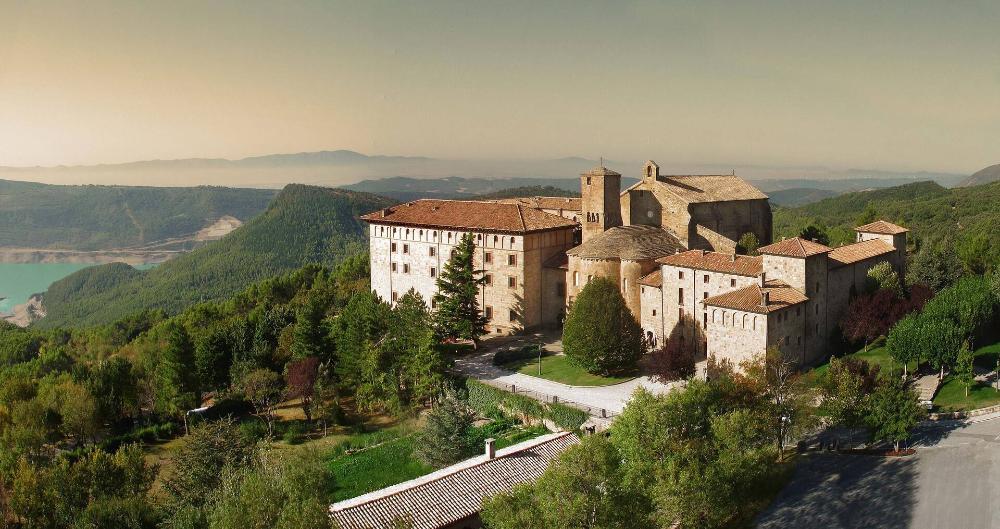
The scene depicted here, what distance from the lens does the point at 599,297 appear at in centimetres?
3828

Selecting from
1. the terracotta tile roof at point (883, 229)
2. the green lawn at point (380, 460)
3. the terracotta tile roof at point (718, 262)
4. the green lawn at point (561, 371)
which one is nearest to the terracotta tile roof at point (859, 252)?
the terracotta tile roof at point (883, 229)

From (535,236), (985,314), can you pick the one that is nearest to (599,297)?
(535,236)

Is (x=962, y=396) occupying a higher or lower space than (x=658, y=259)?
lower

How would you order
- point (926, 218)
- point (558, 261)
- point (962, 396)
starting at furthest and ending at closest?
1. point (926, 218)
2. point (558, 261)
3. point (962, 396)

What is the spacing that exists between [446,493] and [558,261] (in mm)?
26171

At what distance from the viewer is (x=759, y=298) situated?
34.7 metres

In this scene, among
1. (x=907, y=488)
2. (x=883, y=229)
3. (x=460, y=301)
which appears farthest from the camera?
(x=460, y=301)

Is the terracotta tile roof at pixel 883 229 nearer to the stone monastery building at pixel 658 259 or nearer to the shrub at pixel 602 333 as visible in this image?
the stone monastery building at pixel 658 259

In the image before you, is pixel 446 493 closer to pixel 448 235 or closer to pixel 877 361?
pixel 877 361

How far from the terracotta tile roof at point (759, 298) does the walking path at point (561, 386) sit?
4.74 meters

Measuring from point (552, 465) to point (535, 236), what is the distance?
29.6 metres

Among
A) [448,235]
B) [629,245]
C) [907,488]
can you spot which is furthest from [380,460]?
[907,488]

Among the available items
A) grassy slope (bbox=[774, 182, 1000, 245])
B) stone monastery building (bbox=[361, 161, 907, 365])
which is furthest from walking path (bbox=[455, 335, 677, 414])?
grassy slope (bbox=[774, 182, 1000, 245])

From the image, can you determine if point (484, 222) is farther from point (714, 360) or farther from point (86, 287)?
point (86, 287)
